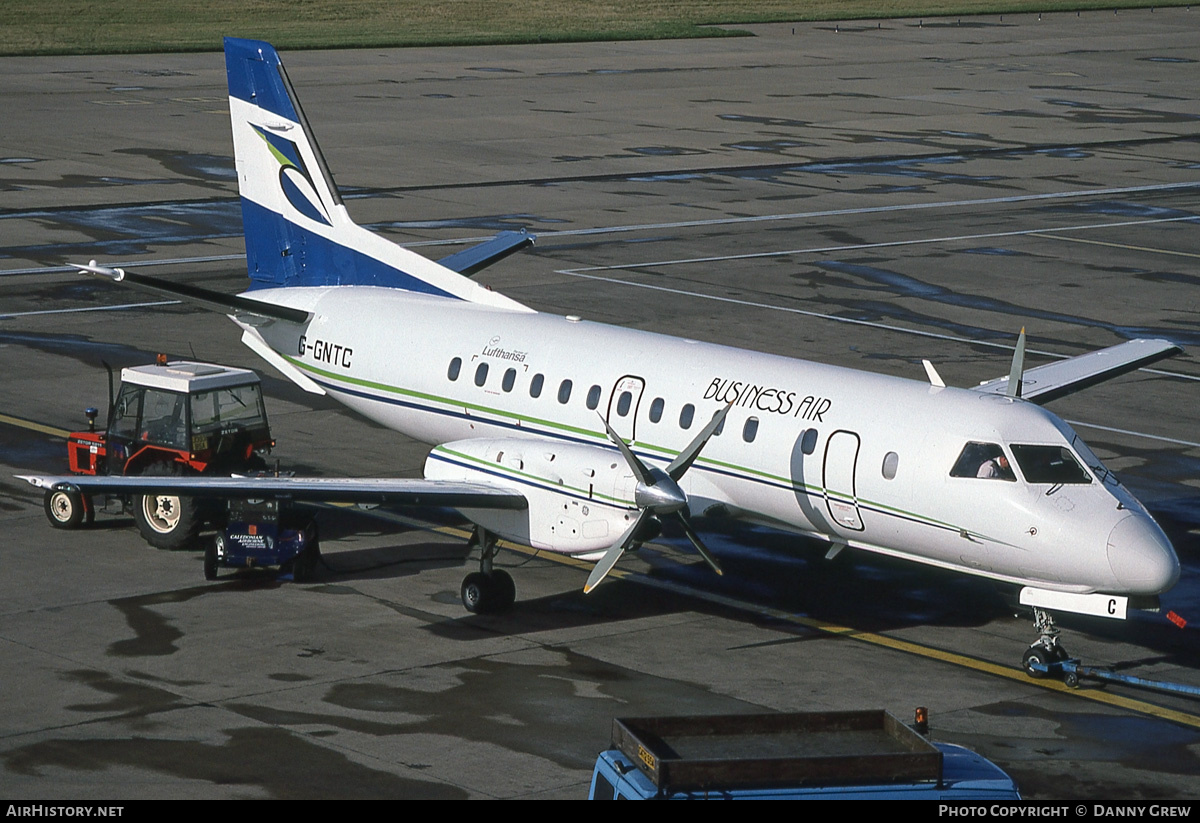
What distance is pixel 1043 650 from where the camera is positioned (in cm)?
2072

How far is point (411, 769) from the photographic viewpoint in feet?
57.1

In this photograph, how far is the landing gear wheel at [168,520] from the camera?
80.8 ft

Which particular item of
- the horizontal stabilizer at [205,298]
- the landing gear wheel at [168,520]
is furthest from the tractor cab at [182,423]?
the horizontal stabilizer at [205,298]

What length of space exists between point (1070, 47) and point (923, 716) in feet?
311

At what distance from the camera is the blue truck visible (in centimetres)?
1229

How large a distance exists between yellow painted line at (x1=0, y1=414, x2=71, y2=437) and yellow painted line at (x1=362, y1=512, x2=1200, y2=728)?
853cm

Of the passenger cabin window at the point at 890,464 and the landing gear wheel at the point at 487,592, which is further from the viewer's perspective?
the landing gear wheel at the point at 487,592

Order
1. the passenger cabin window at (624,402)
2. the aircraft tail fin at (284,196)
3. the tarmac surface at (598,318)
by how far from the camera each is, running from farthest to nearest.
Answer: the aircraft tail fin at (284,196)
the passenger cabin window at (624,402)
the tarmac surface at (598,318)

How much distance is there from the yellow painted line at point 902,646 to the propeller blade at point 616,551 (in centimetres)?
218

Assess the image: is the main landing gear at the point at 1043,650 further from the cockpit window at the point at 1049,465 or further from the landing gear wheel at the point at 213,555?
the landing gear wheel at the point at 213,555

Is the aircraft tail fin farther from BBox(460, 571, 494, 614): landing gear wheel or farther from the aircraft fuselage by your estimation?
BBox(460, 571, 494, 614): landing gear wheel

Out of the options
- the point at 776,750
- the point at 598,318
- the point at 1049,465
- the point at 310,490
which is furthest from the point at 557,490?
the point at 598,318

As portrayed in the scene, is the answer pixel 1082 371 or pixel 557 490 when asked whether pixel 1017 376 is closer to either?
pixel 1082 371

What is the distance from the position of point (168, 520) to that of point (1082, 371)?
1529cm
